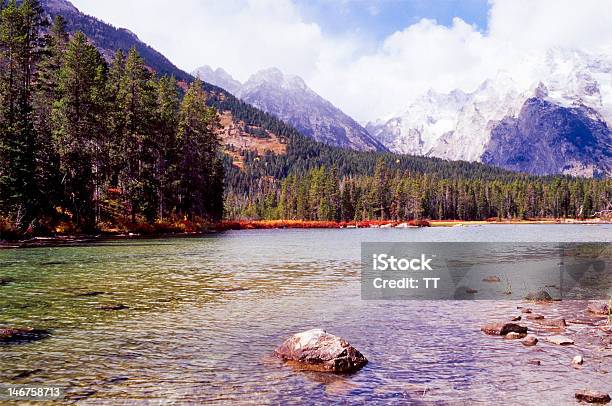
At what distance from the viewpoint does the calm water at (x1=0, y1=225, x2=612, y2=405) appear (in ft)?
37.3

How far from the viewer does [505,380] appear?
40.2 feet

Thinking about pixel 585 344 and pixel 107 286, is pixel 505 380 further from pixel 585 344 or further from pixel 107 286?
pixel 107 286

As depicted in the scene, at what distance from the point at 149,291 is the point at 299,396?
1543 centimetres

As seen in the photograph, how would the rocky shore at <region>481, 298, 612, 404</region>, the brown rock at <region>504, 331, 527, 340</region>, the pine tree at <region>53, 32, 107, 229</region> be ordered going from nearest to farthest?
the rocky shore at <region>481, 298, 612, 404</region> < the brown rock at <region>504, 331, 527, 340</region> < the pine tree at <region>53, 32, 107, 229</region>

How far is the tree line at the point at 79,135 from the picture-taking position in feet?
165

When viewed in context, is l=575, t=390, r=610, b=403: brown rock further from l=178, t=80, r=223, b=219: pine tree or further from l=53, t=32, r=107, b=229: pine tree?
l=178, t=80, r=223, b=219: pine tree

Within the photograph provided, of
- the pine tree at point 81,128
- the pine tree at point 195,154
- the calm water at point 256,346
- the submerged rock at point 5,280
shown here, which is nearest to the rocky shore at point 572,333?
the calm water at point 256,346

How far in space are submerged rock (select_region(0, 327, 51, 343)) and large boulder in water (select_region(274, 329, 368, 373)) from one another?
7787mm

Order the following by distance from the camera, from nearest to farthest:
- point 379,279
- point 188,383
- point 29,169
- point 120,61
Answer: point 188,383, point 379,279, point 29,169, point 120,61

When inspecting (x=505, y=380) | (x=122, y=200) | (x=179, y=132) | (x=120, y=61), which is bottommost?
(x=505, y=380)

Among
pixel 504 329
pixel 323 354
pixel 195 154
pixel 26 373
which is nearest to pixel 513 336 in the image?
pixel 504 329

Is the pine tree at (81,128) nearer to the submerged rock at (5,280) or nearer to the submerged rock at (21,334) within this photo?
the submerged rock at (5,280)

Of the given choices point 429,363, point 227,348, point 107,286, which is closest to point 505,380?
point 429,363

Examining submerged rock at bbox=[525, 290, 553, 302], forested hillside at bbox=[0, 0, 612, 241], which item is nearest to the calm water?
submerged rock at bbox=[525, 290, 553, 302]
